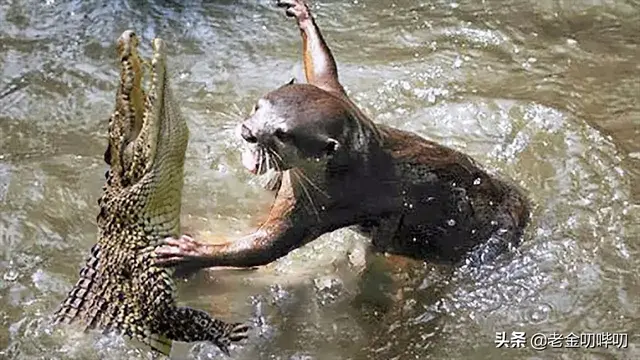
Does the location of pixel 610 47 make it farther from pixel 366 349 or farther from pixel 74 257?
pixel 74 257

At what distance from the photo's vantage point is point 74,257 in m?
4.02

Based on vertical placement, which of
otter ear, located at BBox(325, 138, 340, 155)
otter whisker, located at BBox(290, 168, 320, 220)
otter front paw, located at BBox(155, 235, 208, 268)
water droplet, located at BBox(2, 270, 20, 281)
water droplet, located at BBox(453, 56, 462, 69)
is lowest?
water droplet, located at BBox(2, 270, 20, 281)

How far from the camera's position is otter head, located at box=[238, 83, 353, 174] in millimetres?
3055

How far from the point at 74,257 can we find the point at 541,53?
2622 millimetres

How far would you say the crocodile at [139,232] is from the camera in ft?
10.3

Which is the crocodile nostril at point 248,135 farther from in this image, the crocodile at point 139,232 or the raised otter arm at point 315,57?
the raised otter arm at point 315,57

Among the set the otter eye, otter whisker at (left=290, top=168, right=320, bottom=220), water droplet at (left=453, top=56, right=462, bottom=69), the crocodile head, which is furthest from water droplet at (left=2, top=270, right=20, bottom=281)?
water droplet at (left=453, top=56, right=462, bottom=69)

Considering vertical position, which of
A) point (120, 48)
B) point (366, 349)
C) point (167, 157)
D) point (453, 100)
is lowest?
point (366, 349)

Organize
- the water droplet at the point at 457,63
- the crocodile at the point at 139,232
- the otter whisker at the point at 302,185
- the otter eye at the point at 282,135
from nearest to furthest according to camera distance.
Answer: the otter eye at the point at 282,135, the crocodile at the point at 139,232, the otter whisker at the point at 302,185, the water droplet at the point at 457,63

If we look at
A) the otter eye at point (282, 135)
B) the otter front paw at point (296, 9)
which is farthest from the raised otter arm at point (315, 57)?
the otter eye at point (282, 135)

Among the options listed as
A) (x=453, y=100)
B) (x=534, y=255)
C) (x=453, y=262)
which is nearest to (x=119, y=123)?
(x=453, y=262)

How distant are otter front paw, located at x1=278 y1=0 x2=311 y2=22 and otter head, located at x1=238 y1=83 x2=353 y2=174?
0.77m

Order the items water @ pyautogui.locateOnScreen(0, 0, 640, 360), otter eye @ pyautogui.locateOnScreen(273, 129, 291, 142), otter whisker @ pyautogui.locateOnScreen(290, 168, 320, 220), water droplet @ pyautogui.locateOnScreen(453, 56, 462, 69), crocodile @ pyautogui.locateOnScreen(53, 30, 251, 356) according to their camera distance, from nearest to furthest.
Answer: otter eye @ pyautogui.locateOnScreen(273, 129, 291, 142), crocodile @ pyautogui.locateOnScreen(53, 30, 251, 356), otter whisker @ pyautogui.locateOnScreen(290, 168, 320, 220), water @ pyautogui.locateOnScreen(0, 0, 640, 360), water droplet @ pyautogui.locateOnScreen(453, 56, 462, 69)

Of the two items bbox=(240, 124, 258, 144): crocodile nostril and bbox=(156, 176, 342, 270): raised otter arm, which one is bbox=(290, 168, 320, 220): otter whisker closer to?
bbox=(156, 176, 342, 270): raised otter arm
